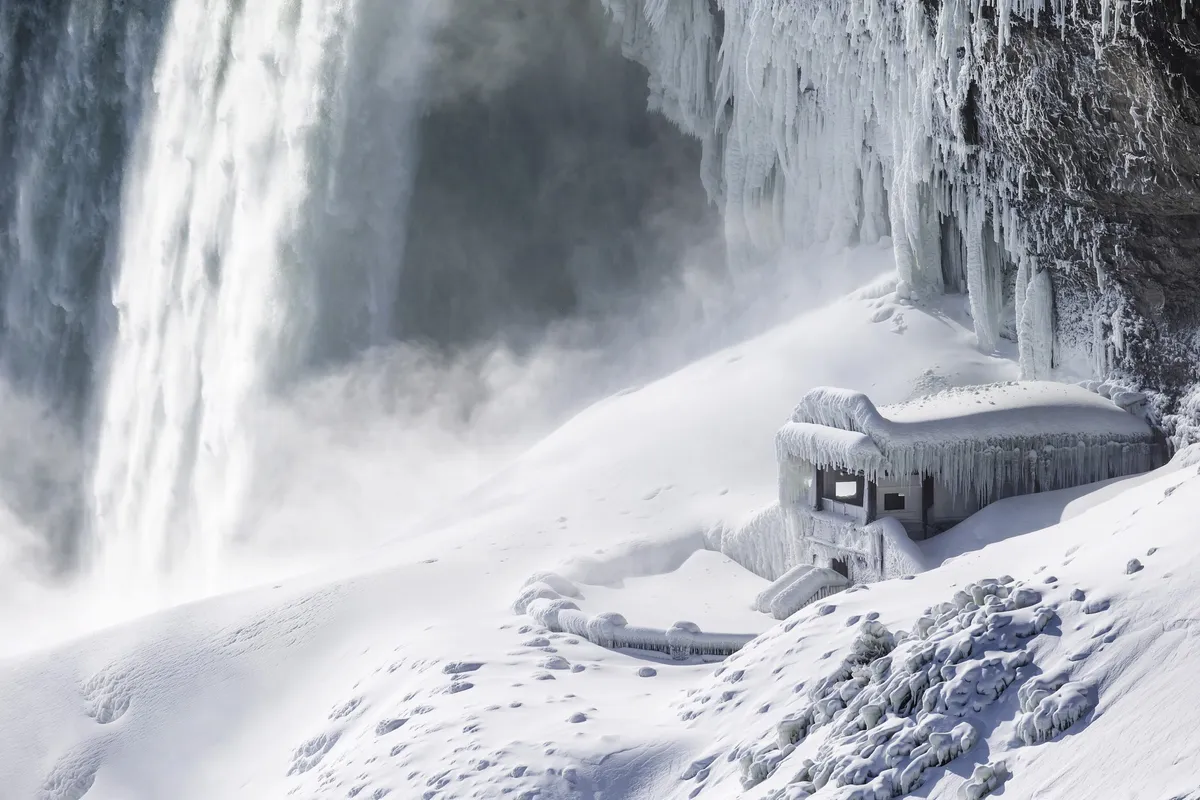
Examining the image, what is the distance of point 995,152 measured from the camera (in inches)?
822

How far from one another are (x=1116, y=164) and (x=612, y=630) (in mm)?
9172

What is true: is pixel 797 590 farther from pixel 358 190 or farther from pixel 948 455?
pixel 358 190

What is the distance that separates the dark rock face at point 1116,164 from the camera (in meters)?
16.3

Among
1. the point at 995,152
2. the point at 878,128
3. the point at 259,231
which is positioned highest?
the point at 878,128

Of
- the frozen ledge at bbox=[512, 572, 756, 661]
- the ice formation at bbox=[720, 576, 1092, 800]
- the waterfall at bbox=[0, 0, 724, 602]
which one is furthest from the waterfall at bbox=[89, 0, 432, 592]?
the ice formation at bbox=[720, 576, 1092, 800]

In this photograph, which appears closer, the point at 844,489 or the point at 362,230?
the point at 844,489

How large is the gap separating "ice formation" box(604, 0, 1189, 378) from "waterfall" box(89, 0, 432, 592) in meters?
7.39

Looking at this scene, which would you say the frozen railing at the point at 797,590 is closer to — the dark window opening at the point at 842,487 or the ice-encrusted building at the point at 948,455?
the ice-encrusted building at the point at 948,455

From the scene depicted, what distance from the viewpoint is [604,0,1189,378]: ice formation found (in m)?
20.4

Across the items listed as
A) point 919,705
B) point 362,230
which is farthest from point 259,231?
point 919,705

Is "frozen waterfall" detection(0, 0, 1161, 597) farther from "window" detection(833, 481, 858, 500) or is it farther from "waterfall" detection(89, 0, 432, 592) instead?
"window" detection(833, 481, 858, 500)

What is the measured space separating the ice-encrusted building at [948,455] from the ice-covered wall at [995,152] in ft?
3.60

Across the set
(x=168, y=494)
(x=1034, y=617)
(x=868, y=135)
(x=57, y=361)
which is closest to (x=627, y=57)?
(x=868, y=135)

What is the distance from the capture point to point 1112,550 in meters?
13.8
